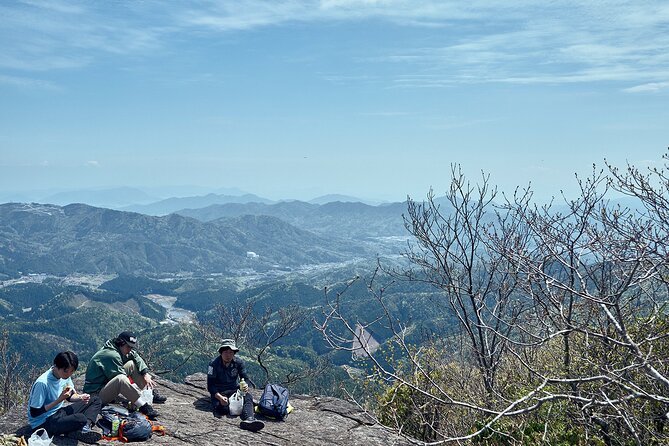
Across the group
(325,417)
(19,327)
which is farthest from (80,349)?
(325,417)

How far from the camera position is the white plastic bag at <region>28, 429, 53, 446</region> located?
9.61 metres

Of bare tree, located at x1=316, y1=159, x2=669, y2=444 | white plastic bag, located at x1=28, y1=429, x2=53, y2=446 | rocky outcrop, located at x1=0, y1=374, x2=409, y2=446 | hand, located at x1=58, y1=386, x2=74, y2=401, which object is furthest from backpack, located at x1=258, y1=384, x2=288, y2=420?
white plastic bag, located at x1=28, y1=429, x2=53, y2=446

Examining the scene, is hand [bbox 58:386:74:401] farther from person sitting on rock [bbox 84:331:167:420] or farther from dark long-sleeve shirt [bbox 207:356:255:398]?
dark long-sleeve shirt [bbox 207:356:255:398]

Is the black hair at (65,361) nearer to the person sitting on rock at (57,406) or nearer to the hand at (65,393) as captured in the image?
the person sitting on rock at (57,406)

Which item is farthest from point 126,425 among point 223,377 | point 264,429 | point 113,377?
point 264,429

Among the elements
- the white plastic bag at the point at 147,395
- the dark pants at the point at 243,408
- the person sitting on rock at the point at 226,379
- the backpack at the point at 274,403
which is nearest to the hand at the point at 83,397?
Result: the white plastic bag at the point at 147,395

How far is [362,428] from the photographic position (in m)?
14.2

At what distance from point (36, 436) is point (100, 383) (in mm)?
2116

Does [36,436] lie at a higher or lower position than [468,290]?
lower

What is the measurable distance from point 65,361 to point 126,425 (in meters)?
A: 2.05

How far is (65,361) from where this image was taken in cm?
1017

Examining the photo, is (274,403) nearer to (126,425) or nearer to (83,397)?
(126,425)

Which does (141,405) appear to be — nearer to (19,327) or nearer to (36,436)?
(36,436)

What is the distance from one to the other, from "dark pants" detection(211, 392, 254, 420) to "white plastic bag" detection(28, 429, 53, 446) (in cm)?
450
